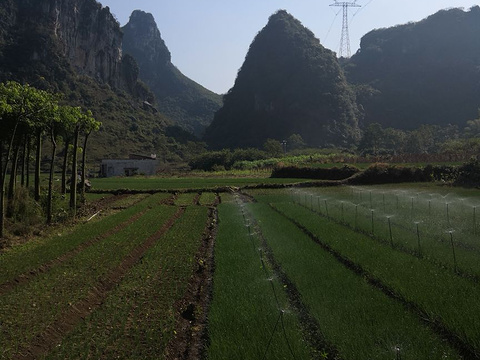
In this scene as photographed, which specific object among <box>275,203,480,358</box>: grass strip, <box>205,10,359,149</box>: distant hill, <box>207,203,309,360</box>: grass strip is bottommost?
<box>207,203,309,360</box>: grass strip

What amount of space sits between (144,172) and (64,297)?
7206 centimetres

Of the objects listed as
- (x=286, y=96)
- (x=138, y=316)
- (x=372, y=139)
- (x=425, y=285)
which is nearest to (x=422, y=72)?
(x=286, y=96)

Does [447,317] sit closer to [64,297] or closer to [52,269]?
[64,297]

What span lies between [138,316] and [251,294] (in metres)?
2.45

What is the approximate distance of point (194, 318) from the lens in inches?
314

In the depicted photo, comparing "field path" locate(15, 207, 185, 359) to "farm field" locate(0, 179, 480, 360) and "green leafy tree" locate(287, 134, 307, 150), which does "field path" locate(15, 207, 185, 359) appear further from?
"green leafy tree" locate(287, 134, 307, 150)

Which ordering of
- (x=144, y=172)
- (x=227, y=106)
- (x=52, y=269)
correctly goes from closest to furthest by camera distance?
(x=52, y=269)
(x=144, y=172)
(x=227, y=106)

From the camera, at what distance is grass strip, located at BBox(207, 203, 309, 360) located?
6.09 meters

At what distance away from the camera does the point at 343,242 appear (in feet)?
43.4

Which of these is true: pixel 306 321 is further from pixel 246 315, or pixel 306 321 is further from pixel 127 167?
pixel 127 167

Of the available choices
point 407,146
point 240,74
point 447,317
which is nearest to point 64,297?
point 447,317

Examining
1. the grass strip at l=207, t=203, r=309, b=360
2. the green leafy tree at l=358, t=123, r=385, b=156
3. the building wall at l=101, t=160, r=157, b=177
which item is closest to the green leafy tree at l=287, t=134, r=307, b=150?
the green leafy tree at l=358, t=123, r=385, b=156

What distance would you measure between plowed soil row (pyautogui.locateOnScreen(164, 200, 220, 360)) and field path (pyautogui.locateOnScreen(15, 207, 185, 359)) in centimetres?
207

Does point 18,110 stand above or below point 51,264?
above
